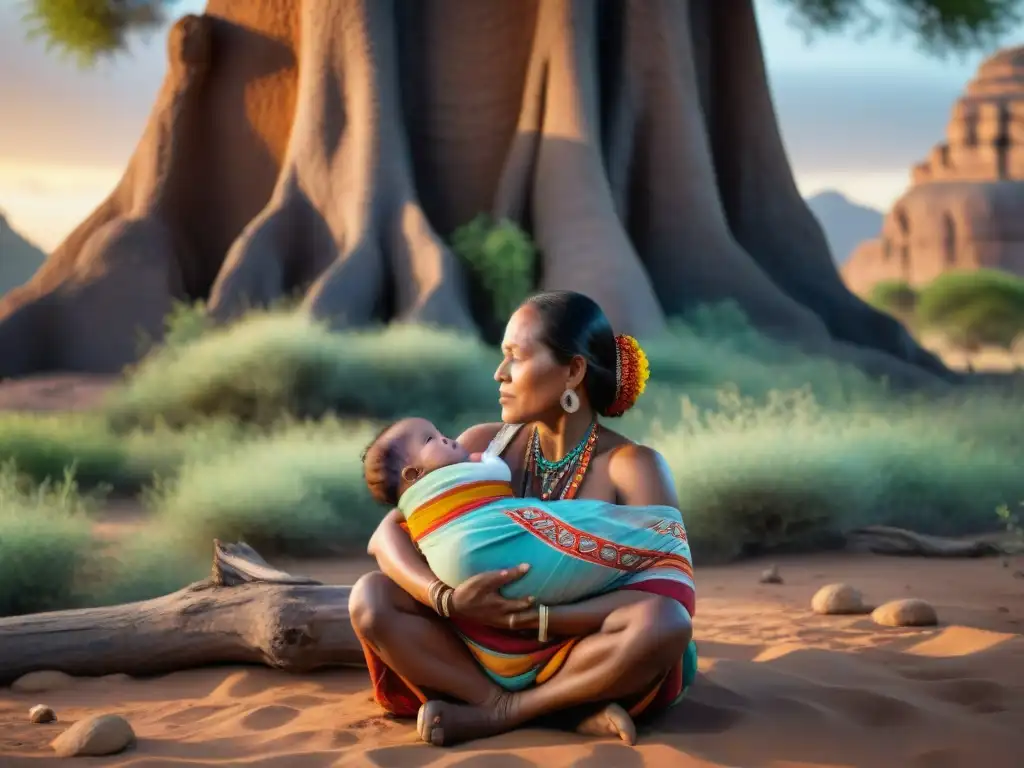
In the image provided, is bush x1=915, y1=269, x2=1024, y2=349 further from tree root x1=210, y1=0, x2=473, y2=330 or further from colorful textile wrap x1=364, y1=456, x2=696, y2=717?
colorful textile wrap x1=364, y1=456, x2=696, y2=717

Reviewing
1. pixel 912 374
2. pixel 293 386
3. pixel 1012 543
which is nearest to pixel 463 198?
pixel 293 386

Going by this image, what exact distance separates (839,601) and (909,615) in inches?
13.5

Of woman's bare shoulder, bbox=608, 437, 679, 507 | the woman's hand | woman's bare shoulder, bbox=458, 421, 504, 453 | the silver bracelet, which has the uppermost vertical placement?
woman's bare shoulder, bbox=458, 421, 504, 453

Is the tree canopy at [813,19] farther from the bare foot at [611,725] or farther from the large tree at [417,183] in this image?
the bare foot at [611,725]

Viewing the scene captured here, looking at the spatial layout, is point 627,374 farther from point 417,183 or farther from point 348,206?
point 417,183

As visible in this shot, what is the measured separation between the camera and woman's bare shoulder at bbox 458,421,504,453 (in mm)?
3652

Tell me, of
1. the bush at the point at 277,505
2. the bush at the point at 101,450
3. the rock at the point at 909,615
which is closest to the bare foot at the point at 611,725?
the rock at the point at 909,615

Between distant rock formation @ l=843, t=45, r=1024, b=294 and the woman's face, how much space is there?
138 feet

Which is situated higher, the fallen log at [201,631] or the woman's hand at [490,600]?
the woman's hand at [490,600]

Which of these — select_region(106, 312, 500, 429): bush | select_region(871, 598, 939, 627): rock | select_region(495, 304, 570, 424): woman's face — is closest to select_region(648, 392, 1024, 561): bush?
select_region(871, 598, 939, 627): rock

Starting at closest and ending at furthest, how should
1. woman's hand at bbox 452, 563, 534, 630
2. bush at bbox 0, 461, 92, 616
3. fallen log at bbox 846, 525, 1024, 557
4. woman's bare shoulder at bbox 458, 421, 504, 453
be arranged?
woman's hand at bbox 452, 563, 534, 630 → woman's bare shoulder at bbox 458, 421, 504, 453 → bush at bbox 0, 461, 92, 616 → fallen log at bbox 846, 525, 1024, 557

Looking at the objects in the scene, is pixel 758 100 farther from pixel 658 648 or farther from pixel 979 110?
pixel 979 110

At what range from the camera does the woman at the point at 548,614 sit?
3.26 metres

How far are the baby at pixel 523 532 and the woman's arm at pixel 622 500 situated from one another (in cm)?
3
